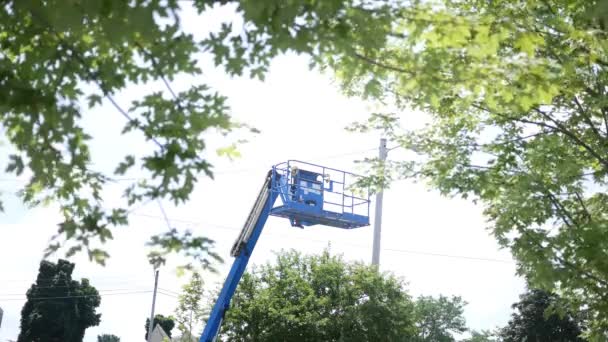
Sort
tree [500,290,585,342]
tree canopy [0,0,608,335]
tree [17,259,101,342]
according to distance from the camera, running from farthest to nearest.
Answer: tree [17,259,101,342], tree [500,290,585,342], tree canopy [0,0,608,335]

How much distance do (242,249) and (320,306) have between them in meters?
5.78

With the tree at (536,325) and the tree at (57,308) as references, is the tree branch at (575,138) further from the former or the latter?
the tree at (57,308)

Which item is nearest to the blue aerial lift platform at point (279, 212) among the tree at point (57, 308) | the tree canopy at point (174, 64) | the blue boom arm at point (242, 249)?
the blue boom arm at point (242, 249)

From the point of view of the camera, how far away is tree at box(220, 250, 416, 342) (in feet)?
68.5

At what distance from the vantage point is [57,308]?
4738 centimetres

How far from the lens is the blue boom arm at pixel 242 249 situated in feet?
54.9

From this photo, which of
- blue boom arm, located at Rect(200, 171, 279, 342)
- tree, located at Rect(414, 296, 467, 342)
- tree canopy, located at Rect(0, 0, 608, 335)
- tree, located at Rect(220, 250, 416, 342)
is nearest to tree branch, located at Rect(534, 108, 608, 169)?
tree canopy, located at Rect(0, 0, 608, 335)

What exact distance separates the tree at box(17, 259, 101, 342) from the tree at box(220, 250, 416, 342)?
29762 mm

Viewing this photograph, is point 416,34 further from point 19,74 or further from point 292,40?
point 19,74

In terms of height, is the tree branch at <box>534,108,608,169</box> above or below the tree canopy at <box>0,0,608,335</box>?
above

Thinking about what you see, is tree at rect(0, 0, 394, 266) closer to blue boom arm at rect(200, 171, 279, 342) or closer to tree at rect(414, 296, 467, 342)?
blue boom arm at rect(200, 171, 279, 342)

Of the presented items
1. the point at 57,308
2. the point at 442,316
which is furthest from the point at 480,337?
the point at 57,308

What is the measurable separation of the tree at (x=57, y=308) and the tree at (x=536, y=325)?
2997 cm

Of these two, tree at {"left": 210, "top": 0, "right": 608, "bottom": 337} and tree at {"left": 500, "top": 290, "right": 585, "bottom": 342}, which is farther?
tree at {"left": 500, "top": 290, "right": 585, "bottom": 342}
